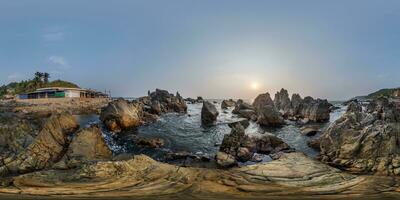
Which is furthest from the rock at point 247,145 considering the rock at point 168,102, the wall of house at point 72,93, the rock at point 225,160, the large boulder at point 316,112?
the wall of house at point 72,93

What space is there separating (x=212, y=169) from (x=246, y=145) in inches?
557

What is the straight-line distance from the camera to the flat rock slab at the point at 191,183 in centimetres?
2072

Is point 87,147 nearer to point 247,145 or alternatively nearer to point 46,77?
point 247,145

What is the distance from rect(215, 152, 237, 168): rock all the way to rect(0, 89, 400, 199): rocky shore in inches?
4.2

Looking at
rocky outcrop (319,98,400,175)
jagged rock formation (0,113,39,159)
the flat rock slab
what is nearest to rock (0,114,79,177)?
jagged rock formation (0,113,39,159)

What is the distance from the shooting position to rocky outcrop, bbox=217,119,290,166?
36.3 m

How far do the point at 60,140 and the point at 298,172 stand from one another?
2516 centimetres

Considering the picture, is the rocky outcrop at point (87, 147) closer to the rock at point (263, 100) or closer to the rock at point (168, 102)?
the rock at point (168, 102)

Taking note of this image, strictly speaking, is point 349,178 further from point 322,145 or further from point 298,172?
point 322,145

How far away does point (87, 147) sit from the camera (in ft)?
103

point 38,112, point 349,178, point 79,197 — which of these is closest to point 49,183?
point 79,197

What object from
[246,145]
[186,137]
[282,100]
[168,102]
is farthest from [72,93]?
[246,145]

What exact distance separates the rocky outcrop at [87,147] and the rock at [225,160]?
11.4 metres

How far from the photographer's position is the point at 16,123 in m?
34.3
